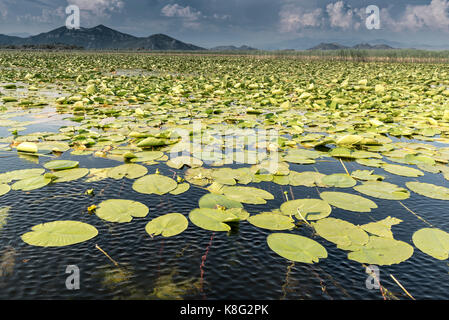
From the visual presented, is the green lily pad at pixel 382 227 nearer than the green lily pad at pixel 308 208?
Yes

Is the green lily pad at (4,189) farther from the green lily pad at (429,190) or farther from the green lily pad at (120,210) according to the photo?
the green lily pad at (429,190)

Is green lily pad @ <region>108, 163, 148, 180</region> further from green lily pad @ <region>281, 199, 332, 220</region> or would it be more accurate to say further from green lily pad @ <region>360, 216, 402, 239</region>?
green lily pad @ <region>360, 216, 402, 239</region>

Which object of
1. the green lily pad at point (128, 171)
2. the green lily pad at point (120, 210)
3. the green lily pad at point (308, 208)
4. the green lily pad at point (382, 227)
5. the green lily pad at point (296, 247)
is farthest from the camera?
the green lily pad at point (128, 171)

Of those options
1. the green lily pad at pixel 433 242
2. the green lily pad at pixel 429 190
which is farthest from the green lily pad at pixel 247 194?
the green lily pad at pixel 429 190

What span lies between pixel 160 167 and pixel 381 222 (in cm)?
230

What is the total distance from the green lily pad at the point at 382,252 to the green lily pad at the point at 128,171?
2.18 m

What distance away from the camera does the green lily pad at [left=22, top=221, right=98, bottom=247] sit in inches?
75.4

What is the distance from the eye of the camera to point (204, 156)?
3.68 m

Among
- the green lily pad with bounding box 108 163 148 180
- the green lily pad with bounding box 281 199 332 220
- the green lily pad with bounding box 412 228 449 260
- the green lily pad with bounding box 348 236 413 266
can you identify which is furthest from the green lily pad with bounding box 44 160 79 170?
the green lily pad with bounding box 412 228 449 260

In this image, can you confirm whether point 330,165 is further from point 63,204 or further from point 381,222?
point 63,204

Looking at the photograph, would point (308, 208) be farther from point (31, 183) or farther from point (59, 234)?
point (31, 183)

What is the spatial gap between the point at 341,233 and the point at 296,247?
0.42 meters

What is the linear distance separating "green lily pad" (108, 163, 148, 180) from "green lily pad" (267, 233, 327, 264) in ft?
5.52

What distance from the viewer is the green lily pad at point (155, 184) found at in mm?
2689
